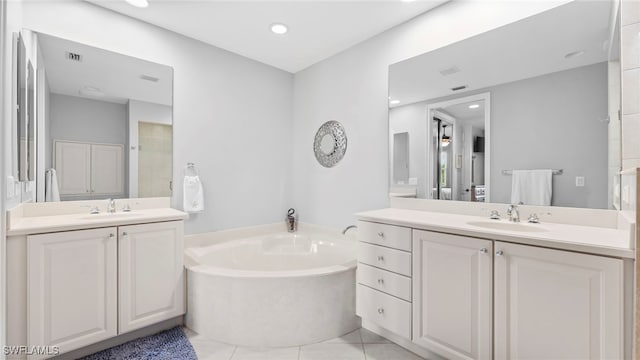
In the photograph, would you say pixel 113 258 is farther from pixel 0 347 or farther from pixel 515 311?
pixel 515 311

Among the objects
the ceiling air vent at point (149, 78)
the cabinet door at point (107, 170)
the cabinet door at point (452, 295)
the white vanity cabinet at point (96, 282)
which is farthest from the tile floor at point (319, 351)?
the ceiling air vent at point (149, 78)

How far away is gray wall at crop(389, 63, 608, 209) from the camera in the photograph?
1.59 m

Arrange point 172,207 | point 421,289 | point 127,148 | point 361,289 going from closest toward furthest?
1. point 421,289
2. point 361,289
3. point 127,148
4. point 172,207

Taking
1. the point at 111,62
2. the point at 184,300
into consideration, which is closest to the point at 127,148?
the point at 111,62

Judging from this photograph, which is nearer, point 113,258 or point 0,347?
point 0,347

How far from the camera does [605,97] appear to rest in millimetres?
1562

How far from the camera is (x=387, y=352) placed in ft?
6.53

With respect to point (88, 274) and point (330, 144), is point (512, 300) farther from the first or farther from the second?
point (88, 274)

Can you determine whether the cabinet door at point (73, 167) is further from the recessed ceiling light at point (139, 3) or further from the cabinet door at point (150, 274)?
the recessed ceiling light at point (139, 3)

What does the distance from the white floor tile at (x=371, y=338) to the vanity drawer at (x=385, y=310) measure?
191 millimetres

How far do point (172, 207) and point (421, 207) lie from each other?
7.07 feet

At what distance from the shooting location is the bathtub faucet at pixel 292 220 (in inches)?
133

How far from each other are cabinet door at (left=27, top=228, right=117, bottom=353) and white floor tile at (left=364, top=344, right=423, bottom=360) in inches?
66.9

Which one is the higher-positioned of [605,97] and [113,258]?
[605,97]
